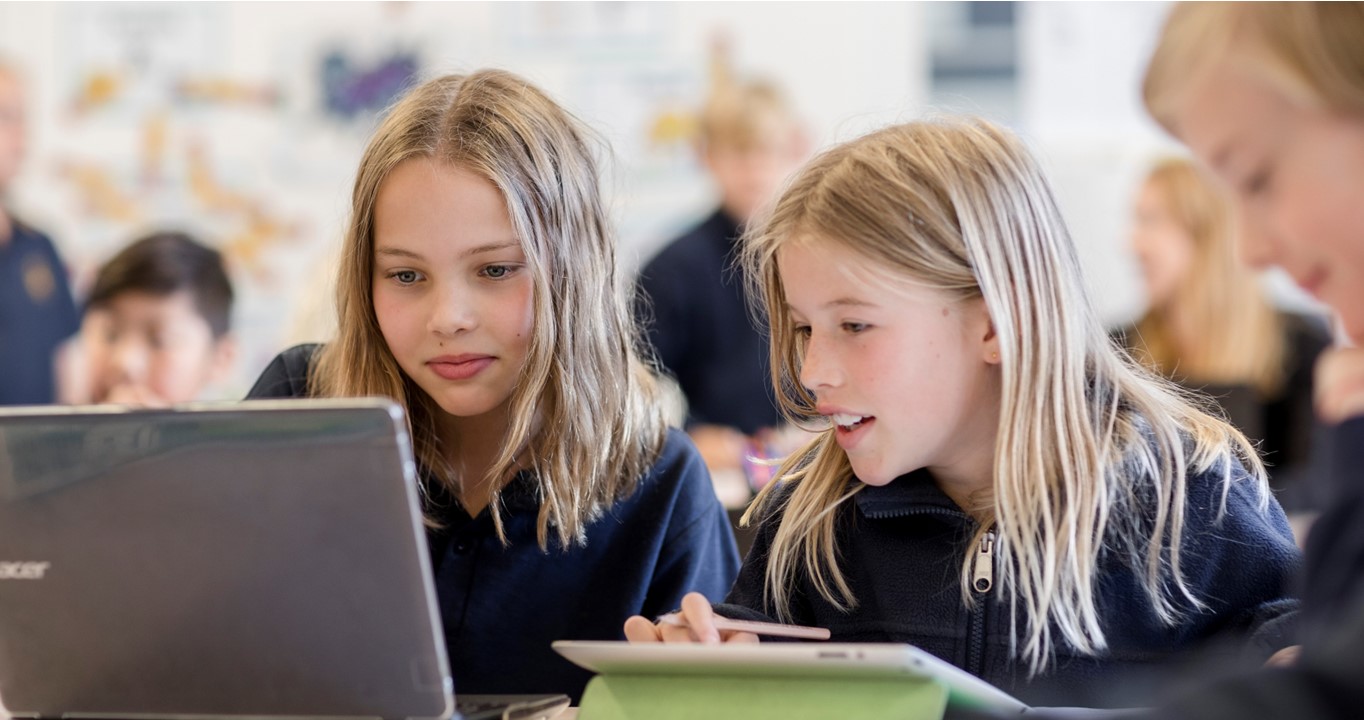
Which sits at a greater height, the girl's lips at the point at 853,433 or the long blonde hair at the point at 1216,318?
the girl's lips at the point at 853,433

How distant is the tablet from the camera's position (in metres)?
0.92

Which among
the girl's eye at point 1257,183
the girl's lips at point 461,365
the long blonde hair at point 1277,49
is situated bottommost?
the girl's lips at point 461,365

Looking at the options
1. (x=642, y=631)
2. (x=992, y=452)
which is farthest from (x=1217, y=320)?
(x=642, y=631)

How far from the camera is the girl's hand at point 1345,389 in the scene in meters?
0.79

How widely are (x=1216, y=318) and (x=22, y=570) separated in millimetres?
2786

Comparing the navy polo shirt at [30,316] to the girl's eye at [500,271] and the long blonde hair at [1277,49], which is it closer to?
the girl's eye at [500,271]

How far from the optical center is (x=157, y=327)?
2701 mm

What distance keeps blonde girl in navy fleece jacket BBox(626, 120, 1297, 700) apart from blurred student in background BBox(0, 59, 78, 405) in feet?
10.3

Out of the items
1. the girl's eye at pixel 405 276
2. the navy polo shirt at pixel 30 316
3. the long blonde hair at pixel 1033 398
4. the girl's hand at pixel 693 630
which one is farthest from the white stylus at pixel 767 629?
the navy polo shirt at pixel 30 316

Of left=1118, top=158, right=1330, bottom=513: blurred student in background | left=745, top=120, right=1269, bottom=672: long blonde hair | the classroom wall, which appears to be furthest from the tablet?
the classroom wall

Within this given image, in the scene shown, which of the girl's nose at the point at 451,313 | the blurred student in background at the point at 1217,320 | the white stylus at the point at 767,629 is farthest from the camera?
the blurred student in background at the point at 1217,320

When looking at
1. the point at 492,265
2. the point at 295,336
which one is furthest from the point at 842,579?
the point at 295,336

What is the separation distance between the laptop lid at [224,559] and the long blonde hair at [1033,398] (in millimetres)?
476

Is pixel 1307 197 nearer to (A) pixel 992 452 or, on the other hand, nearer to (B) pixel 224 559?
(A) pixel 992 452
